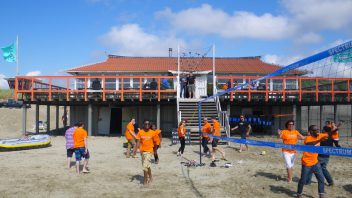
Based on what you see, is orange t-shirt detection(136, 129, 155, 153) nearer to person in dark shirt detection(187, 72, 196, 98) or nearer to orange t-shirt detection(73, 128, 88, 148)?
orange t-shirt detection(73, 128, 88, 148)

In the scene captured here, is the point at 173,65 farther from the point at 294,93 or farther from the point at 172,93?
the point at 294,93

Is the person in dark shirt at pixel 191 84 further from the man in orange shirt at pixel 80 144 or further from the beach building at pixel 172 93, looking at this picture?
the man in orange shirt at pixel 80 144

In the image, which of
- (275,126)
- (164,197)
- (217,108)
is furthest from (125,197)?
(275,126)

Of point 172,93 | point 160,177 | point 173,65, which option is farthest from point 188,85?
point 160,177

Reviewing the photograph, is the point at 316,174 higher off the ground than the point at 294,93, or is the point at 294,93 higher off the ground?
the point at 294,93

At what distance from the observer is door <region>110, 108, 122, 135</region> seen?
24312 millimetres

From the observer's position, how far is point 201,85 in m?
23.5

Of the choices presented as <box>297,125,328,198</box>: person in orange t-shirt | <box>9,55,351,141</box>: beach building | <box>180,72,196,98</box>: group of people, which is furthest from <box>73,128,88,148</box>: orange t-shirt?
<box>180,72,196,98</box>: group of people

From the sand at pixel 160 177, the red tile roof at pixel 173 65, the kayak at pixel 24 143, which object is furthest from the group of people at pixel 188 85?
the kayak at pixel 24 143

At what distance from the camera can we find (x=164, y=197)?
7.47m

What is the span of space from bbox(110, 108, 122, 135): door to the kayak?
826cm

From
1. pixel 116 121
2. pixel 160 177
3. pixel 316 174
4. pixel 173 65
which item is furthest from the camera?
pixel 173 65

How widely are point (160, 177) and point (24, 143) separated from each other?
8.25 metres

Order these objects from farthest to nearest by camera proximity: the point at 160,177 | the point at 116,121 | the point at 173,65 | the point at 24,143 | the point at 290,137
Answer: the point at 173,65 < the point at 116,121 < the point at 24,143 < the point at 160,177 < the point at 290,137
